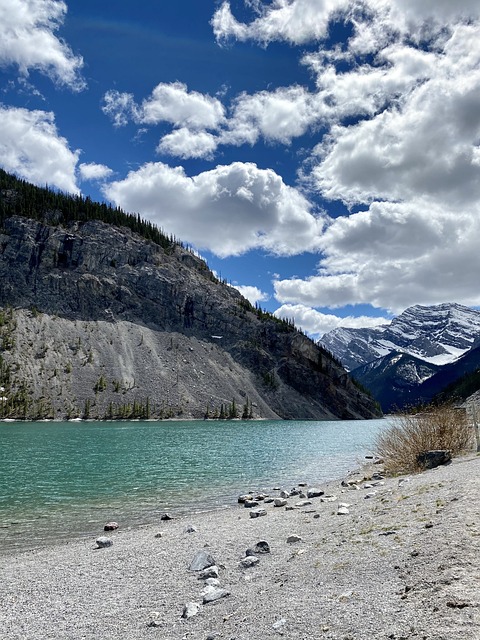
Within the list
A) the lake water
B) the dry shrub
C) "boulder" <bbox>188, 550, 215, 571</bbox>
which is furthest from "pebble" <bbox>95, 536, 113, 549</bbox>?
the dry shrub

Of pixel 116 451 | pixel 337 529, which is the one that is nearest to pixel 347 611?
pixel 337 529

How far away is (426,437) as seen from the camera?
30.6m

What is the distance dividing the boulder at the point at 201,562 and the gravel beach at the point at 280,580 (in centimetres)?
22

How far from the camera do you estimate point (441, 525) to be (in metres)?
11.5

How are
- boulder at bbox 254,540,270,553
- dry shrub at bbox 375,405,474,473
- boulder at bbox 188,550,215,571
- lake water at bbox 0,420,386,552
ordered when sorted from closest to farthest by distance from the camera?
boulder at bbox 188,550,215,571, boulder at bbox 254,540,270,553, lake water at bbox 0,420,386,552, dry shrub at bbox 375,405,474,473

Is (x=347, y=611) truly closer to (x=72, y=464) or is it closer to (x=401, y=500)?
(x=401, y=500)

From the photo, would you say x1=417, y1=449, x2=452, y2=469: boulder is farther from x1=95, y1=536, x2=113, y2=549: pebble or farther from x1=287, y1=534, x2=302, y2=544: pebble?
x1=95, y1=536, x2=113, y2=549: pebble

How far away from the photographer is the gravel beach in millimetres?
7250

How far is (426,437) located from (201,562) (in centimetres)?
2322

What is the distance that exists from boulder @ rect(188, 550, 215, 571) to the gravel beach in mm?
218

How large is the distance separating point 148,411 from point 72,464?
11232cm

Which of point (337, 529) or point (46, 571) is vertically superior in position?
point (337, 529)

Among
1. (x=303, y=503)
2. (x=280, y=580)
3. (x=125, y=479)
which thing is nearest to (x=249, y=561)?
(x=280, y=580)

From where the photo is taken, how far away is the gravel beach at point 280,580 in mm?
7250
